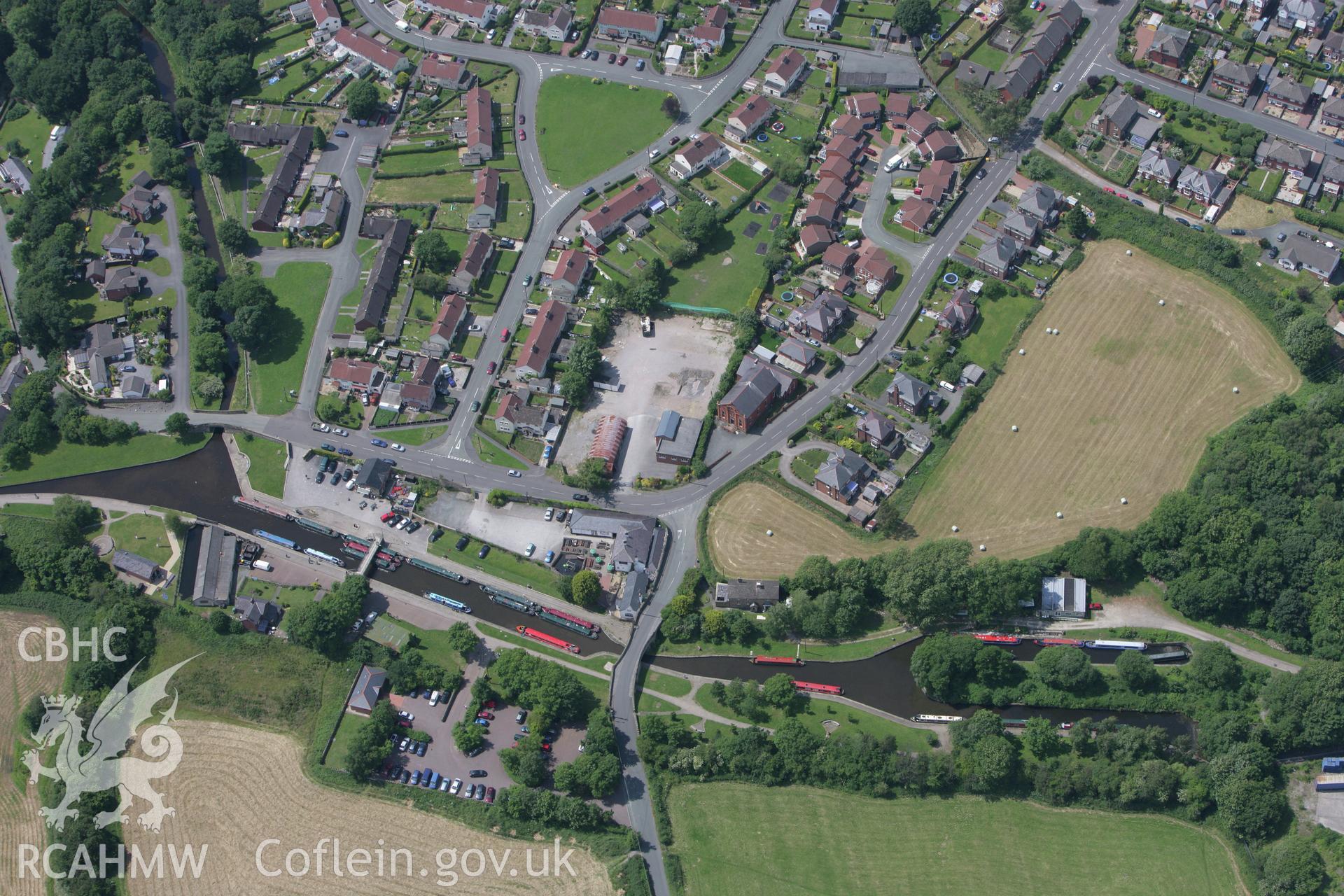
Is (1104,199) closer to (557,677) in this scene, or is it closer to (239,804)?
(557,677)

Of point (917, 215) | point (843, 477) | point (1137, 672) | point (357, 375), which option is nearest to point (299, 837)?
point (357, 375)

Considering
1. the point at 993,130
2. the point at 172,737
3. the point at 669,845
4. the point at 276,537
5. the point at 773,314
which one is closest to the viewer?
the point at 669,845

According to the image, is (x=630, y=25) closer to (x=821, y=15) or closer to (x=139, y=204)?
(x=821, y=15)

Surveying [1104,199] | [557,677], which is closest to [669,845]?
[557,677]

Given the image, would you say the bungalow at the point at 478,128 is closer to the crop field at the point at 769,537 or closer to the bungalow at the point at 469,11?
the bungalow at the point at 469,11

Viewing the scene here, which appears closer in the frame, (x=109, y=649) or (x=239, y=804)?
(x=239, y=804)

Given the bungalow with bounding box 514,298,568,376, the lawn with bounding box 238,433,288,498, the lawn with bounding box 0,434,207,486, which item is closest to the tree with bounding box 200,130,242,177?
the lawn with bounding box 0,434,207,486
